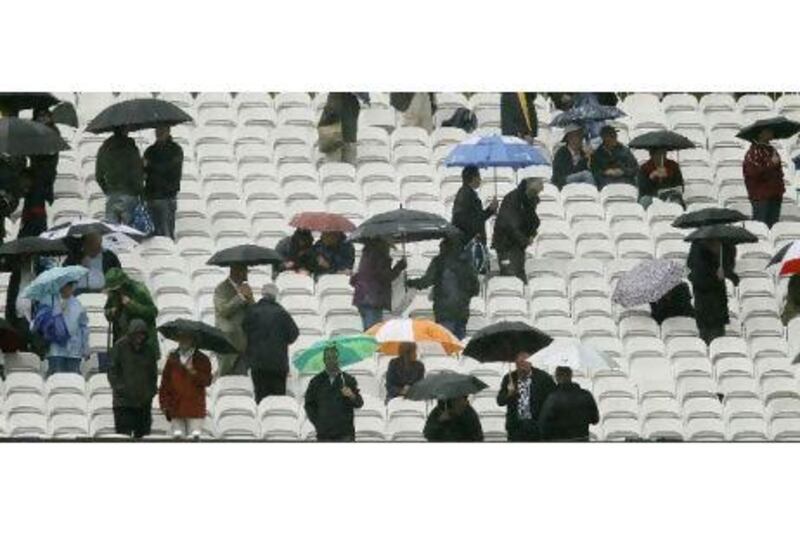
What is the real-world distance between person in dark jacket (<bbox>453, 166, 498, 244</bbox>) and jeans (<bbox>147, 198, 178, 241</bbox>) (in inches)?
117

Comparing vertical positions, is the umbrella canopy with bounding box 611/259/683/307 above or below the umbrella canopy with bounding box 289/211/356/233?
below

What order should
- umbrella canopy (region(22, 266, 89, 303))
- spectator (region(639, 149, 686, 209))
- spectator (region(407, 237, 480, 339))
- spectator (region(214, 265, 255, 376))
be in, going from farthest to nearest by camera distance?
spectator (region(639, 149, 686, 209))
spectator (region(407, 237, 480, 339))
umbrella canopy (region(22, 266, 89, 303))
spectator (region(214, 265, 255, 376))

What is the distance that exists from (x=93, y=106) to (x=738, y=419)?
27.7 feet

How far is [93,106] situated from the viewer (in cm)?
4069

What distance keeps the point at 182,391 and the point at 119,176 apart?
3.90 metres

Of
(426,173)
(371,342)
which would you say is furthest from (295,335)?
(426,173)

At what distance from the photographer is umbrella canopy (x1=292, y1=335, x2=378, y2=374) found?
3666cm

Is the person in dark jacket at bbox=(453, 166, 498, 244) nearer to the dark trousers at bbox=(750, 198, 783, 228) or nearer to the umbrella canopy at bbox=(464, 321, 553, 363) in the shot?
the umbrella canopy at bbox=(464, 321, 553, 363)

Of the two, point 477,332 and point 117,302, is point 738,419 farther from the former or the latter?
point 117,302

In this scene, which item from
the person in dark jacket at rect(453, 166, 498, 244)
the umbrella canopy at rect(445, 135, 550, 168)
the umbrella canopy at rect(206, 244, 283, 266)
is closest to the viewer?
the umbrella canopy at rect(206, 244, 283, 266)

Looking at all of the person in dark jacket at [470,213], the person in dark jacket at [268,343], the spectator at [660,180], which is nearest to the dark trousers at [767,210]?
the spectator at [660,180]

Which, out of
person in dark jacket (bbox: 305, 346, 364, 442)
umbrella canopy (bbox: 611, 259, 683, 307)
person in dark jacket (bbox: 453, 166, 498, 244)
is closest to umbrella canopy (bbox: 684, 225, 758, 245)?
umbrella canopy (bbox: 611, 259, 683, 307)

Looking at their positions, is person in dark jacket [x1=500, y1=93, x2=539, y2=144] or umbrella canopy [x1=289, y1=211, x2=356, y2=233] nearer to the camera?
umbrella canopy [x1=289, y1=211, x2=356, y2=233]

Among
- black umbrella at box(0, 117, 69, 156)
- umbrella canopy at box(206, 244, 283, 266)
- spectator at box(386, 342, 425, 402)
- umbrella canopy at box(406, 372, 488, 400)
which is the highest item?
black umbrella at box(0, 117, 69, 156)
